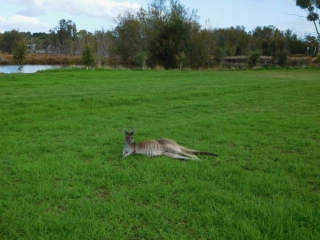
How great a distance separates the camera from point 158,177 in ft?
Answer: 13.8

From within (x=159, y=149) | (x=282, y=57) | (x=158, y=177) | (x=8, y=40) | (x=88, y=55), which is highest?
(x=8, y=40)

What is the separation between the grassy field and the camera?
303 centimetres

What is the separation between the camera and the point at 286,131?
22.2 ft

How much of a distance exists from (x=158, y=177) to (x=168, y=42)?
2784 centimetres

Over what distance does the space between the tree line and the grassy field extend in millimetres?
20101

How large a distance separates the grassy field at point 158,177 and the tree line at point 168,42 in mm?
20101

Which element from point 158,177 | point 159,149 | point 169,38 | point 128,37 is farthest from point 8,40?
point 158,177

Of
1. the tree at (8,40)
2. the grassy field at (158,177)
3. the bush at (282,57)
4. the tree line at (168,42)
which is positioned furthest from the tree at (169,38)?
the tree at (8,40)

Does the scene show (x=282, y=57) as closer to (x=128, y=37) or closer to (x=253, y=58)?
(x=253, y=58)

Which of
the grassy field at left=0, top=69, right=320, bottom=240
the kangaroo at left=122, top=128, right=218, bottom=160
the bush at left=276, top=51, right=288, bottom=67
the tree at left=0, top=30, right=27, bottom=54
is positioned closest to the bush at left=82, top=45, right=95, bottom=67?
the grassy field at left=0, top=69, right=320, bottom=240

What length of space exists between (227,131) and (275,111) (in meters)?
3.05

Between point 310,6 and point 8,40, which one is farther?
point 8,40

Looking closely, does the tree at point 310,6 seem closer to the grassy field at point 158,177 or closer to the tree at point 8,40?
the grassy field at point 158,177

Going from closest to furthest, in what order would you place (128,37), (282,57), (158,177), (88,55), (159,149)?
1. (158,177)
2. (159,149)
3. (88,55)
4. (282,57)
5. (128,37)
